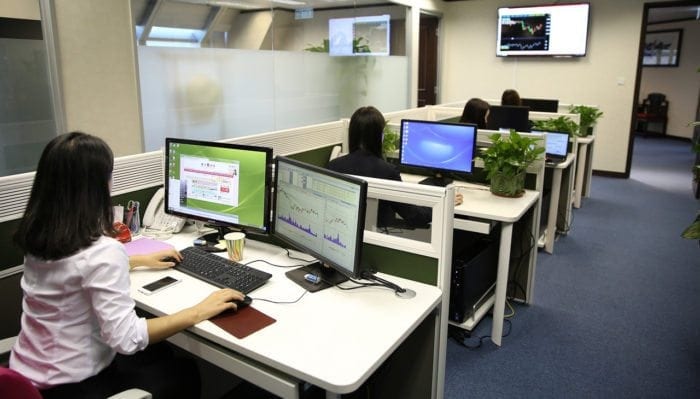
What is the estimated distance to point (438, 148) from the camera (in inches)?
123

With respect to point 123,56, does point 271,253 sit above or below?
below

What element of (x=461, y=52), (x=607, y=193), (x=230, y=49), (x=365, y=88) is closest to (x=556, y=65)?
(x=461, y=52)

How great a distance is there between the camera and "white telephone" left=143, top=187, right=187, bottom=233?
2.19 meters

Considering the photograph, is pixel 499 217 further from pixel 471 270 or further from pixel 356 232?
pixel 356 232

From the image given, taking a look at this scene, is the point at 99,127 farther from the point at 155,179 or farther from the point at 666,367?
the point at 666,367

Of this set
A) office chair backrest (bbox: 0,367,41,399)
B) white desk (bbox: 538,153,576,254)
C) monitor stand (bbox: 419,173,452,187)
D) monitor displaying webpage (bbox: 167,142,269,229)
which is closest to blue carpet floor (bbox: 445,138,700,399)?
white desk (bbox: 538,153,576,254)

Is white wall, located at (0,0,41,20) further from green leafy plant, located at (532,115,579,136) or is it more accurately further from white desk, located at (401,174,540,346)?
green leafy plant, located at (532,115,579,136)

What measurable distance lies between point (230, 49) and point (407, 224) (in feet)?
7.41

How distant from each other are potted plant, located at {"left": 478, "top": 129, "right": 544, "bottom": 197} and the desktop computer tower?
230 millimetres

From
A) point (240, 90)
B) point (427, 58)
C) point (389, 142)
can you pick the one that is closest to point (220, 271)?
point (389, 142)

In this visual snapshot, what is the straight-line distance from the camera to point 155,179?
221 centimetres

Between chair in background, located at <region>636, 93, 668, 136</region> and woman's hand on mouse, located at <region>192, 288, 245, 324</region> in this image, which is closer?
woman's hand on mouse, located at <region>192, 288, 245, 324</region>

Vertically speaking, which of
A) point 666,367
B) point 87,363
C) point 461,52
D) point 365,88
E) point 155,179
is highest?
point 461,52

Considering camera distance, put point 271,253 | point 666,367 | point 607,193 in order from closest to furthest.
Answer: point 271,253 → point 666,367 → point 607,193
